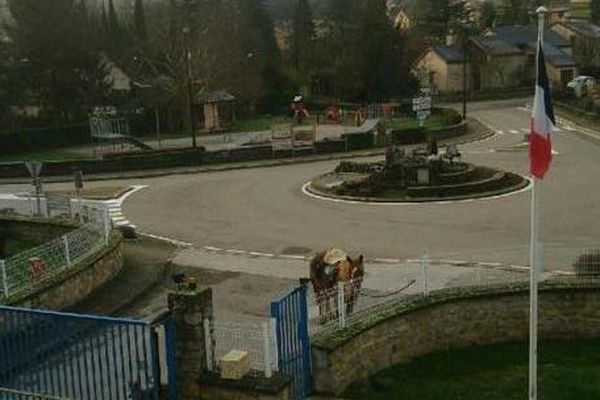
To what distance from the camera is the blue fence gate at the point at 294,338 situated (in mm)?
11719

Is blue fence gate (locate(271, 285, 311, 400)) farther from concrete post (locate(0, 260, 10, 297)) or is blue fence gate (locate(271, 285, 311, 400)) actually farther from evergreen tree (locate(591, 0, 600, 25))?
evergreen tree (locate(591, 0, 600, 25))

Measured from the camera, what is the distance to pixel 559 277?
1775 cm

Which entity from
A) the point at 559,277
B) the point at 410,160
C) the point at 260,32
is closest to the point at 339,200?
the point at 410,160

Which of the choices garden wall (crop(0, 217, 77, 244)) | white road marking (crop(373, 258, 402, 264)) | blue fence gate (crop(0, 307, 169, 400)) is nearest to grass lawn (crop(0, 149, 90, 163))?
garden wall (crop(0, 217, 77, 244))

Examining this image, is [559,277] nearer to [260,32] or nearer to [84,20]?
[84,20]

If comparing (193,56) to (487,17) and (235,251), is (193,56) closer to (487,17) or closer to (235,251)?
(235,251)

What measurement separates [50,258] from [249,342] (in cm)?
811

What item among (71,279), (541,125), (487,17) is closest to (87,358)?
(541,125)

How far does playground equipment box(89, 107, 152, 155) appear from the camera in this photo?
166ft

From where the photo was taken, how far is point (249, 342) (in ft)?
37.6

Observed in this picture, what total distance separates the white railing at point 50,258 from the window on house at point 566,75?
6642 cm

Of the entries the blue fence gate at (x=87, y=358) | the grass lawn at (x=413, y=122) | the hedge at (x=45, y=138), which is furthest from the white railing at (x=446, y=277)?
the hedge at (x=45, y=138)

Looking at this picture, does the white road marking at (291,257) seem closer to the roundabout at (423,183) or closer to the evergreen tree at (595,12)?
the roundabout at (423,183)

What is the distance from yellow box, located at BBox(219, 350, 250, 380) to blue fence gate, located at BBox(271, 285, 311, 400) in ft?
2.09
